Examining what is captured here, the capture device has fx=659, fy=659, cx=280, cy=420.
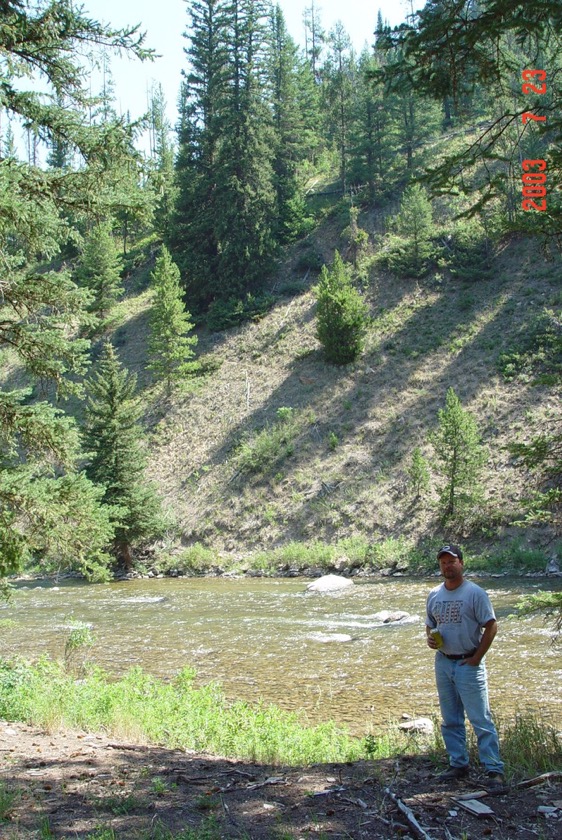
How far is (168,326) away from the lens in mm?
36906

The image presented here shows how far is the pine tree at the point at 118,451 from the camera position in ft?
86.3

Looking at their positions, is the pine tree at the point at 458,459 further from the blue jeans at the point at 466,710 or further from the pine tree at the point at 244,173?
the pine tree at the point at 244,173

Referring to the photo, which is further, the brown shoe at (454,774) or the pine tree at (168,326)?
the pine tree at (168,326)

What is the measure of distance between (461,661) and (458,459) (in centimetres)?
1951

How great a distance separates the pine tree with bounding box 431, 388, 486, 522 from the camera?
23.7 m

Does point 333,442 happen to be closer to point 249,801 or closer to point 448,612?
point 448,612

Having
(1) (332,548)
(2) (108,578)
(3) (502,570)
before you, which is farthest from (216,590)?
(2) (108,578)

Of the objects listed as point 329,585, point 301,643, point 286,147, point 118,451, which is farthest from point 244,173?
point 301,643

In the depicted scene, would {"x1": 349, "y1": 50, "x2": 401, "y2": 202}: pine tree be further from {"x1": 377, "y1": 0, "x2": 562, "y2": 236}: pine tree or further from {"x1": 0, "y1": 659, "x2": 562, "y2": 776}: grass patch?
{"x1": 0, "y1": 659, "x2": 562, "y2": 776}: grass patch

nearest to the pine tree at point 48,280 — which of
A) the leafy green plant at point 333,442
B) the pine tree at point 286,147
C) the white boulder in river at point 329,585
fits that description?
the white boulder in river at point 329,585

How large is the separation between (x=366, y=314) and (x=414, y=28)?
33.0 metres

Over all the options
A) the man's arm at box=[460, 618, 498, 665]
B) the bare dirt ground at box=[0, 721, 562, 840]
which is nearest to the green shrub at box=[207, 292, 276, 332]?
the bare dirt ground at box=[0, 721, 562, 840]

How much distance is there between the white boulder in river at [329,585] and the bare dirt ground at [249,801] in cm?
1490

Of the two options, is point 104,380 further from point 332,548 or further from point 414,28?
point 414,28
